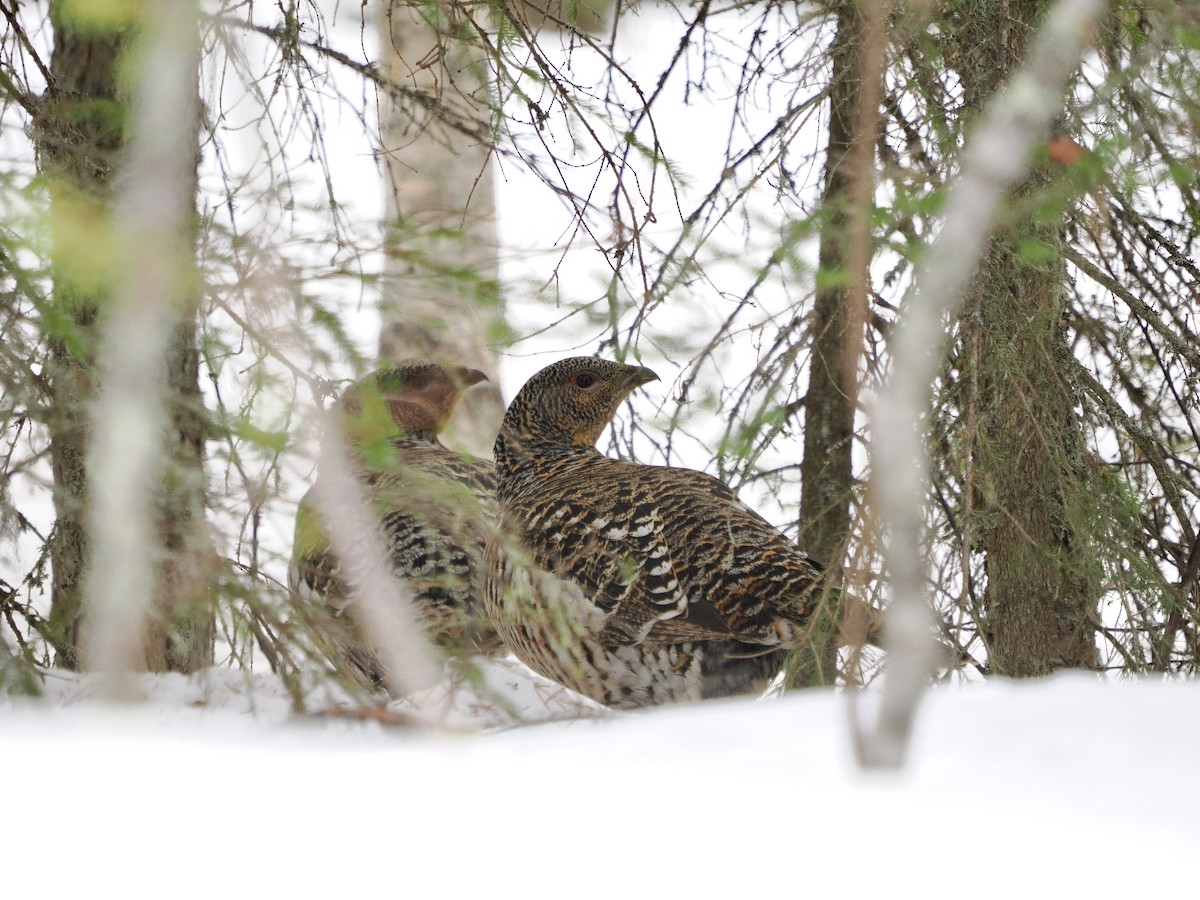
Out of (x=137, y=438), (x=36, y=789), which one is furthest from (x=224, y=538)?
(x=36, y=789)

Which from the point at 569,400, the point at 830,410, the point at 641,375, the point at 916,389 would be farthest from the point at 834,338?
the point at 916,389

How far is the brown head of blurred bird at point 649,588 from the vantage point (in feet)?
12.9

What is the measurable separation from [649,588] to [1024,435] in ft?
4.16

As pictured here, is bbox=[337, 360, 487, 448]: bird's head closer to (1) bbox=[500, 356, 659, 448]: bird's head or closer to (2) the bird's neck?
(1) bbox=[500, 356, 659, 448]: bird's head

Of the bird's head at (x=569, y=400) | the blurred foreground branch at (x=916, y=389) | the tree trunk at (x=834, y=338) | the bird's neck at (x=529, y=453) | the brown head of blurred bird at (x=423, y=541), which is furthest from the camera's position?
the bird's head at (x=569, y=400)

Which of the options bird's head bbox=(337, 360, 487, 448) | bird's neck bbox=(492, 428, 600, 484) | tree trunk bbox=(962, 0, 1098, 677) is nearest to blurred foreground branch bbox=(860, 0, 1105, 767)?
tree trunk bbox=(962, 0, 1098, 677)

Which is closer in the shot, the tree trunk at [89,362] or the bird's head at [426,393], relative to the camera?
the tree trunk at [89,362]

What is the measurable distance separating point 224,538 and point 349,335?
0.60 meters

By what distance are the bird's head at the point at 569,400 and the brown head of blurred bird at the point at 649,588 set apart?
63 cm

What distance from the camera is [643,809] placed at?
5.67 ft

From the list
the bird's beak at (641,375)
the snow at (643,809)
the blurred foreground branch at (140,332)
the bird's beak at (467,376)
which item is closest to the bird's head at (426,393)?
the bird's beak at (467,376)

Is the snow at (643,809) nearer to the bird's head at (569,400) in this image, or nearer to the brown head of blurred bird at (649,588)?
the brown head of blurred bird at (649,588)

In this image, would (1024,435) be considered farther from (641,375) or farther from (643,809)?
(643,809)

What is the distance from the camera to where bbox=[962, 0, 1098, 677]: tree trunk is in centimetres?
328
